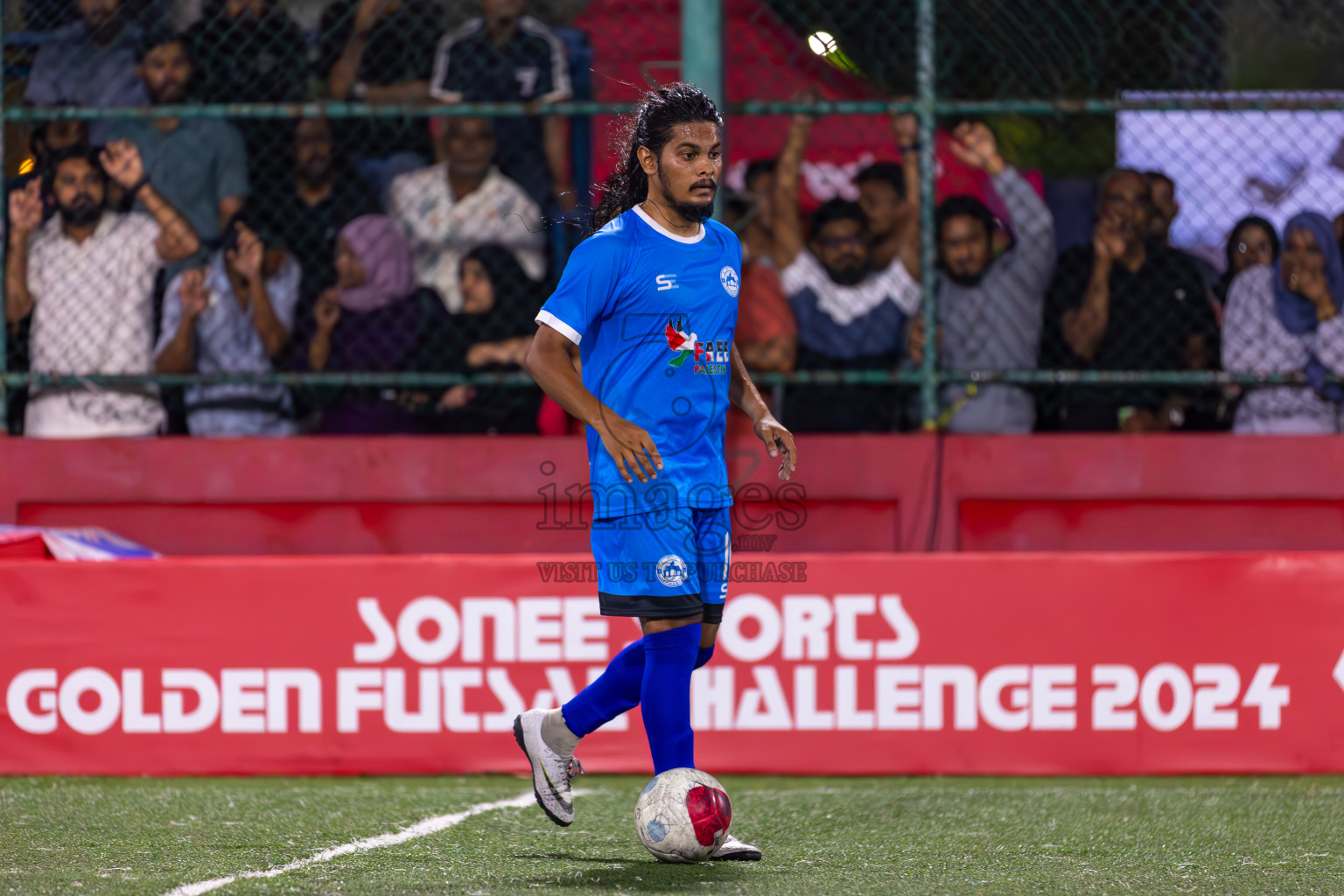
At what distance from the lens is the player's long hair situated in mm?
3576

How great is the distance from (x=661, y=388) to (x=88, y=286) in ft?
11.3

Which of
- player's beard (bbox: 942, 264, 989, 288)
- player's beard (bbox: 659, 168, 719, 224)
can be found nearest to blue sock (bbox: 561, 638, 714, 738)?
player's beard (bbox: 659, 168, 719, 224)

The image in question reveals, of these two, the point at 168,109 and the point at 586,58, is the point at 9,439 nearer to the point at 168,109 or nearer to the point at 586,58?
the point at 168,109

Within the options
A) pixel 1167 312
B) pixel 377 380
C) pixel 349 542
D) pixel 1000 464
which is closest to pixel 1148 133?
pixel 1167 312

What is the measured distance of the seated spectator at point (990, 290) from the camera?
5953 millimetres

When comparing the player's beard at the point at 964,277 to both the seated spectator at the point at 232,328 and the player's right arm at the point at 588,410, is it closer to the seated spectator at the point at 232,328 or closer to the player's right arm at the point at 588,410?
the seated spectator at the point at 232,328

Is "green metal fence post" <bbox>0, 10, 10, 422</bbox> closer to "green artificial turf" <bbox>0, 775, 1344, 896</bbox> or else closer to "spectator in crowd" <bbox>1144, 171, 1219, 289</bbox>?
"green artificial turf" <bbox>0, 775, 1344, 896</bbox>

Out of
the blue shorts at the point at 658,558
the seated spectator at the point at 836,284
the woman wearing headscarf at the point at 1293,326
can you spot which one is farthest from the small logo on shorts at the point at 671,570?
the woman wearing headscarf at the point at 1293,326

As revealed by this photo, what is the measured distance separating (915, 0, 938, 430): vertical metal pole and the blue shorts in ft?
7.90

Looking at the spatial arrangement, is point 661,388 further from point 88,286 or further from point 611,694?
point 88,286

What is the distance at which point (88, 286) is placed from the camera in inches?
237

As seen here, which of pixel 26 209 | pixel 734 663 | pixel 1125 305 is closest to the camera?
pixel 734 663

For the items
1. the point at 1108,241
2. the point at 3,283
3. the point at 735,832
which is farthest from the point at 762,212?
the point at 3,283

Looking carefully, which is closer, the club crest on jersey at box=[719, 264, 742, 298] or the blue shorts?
the blue shorts
